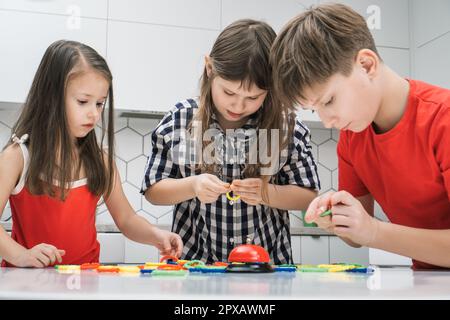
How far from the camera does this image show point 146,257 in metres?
2.23

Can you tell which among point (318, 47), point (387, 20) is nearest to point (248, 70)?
point (318, 47)

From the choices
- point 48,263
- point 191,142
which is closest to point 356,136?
point 191,142

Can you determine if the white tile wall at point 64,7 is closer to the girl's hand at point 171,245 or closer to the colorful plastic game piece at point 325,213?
the girl's hand at point 171,245

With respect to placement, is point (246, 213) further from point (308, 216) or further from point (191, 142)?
point (308, 216)

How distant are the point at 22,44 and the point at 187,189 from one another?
1.52 meters

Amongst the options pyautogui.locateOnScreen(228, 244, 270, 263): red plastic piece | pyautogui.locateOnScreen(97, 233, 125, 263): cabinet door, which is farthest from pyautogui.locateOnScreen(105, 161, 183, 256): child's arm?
pyautogui.locateOnScreen(97, 233, 125, 263): cabinet door

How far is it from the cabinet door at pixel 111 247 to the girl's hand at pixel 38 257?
1.10m

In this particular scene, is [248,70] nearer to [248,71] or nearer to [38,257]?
[248,71]

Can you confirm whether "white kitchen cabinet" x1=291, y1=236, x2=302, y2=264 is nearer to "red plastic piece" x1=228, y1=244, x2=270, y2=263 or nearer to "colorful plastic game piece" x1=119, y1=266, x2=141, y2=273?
"red plastic piece" x1=228, y1=244, x2=270, y2=263

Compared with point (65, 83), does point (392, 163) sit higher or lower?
lower

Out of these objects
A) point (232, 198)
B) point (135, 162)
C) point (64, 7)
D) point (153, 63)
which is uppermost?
point (64, 7)

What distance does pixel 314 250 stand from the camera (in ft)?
7.79

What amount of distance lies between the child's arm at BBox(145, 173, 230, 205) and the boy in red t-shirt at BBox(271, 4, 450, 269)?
252 millimetres

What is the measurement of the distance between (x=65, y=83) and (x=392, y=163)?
82 cm
